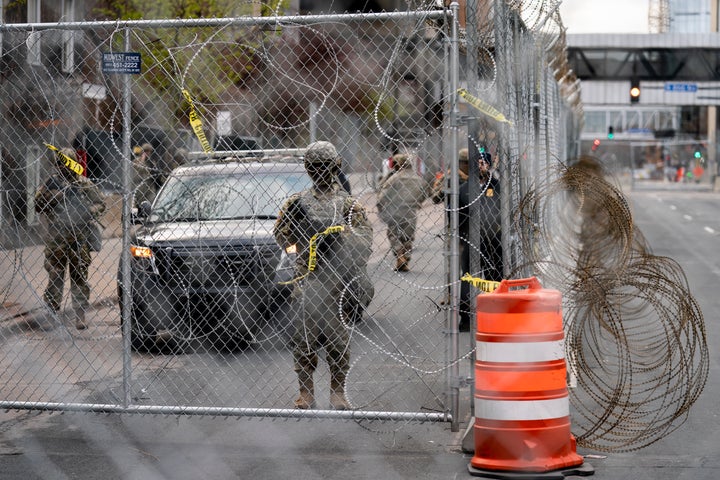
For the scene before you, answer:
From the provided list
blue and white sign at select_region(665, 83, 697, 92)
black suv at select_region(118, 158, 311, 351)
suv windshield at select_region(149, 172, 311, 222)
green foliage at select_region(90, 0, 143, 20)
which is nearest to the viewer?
suv windshield at select_region(149, 172, 311, 222)

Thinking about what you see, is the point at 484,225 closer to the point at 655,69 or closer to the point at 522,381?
the point at 522,381

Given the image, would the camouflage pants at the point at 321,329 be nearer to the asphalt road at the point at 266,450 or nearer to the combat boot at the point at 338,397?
the combat boot at the point at 338,397

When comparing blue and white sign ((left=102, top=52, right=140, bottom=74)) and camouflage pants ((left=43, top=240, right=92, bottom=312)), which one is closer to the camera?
blue and white sign ((left=102, top=52, right=140, bottom=74))

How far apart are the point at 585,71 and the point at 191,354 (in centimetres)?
5986

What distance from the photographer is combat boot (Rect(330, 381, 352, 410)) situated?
7.18 meters

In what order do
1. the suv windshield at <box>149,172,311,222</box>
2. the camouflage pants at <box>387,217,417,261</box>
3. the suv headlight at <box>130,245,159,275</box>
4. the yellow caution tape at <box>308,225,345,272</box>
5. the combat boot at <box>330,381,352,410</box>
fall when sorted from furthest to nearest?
the suv headlight at <box>130,245,159,275</box>, the suv windshield at <box>149,172,311,222</box>, the camouflage pants at <box>387,217,417,261</box>, the combat boot at <box>330,381,352,410</box>, the yellow caution tape at <box>308,225,345,272</box>

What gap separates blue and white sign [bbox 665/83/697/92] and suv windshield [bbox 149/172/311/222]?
2408 inches

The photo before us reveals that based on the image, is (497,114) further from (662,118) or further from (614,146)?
(662,118)

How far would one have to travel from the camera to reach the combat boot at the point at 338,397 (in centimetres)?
718

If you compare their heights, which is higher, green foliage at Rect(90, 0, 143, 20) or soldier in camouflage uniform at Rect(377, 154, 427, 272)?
green foliage at Rect(90, 0, 143, 20)

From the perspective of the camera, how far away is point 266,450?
21.7 feet

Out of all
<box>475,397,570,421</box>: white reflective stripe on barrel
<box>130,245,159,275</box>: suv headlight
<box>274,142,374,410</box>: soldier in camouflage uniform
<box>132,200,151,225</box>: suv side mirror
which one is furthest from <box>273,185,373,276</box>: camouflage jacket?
<box>130,245,159,275</box>: suv headlight

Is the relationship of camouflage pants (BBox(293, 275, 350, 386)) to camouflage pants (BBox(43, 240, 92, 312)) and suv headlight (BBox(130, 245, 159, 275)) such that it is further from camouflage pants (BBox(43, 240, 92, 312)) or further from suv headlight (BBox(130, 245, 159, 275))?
camouflage pants (BBox(43, 240, 92, 312))

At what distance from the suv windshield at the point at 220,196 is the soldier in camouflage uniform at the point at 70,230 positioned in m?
0.65
